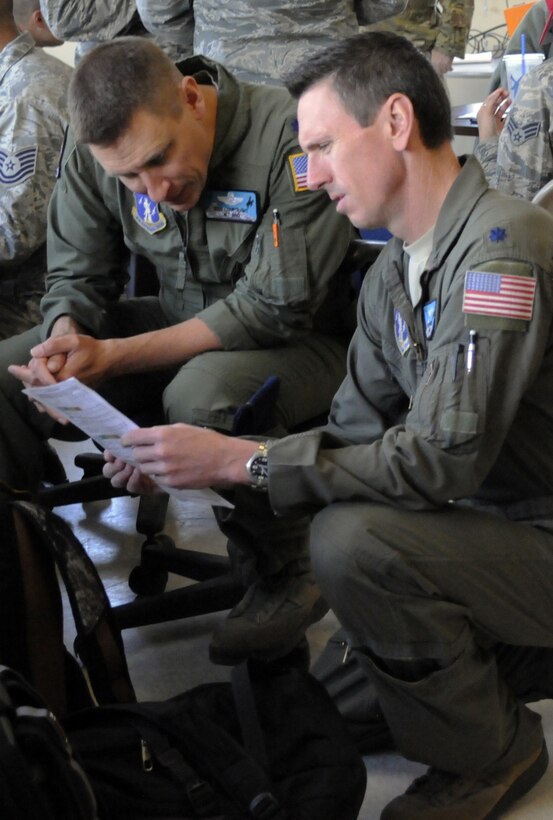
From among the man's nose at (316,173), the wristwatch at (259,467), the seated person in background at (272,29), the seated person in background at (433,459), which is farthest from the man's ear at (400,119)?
the seated person in background at (272,29)

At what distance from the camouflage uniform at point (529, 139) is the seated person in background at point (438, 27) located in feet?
4.75

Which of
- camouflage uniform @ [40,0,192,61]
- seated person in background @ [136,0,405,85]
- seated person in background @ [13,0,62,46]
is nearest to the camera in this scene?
seated person in background @ [136,0,405,85]

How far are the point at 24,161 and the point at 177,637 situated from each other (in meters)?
1.11

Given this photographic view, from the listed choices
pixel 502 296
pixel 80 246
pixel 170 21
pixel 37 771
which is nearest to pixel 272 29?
pixel 170 21

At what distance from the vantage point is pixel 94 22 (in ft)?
10.7

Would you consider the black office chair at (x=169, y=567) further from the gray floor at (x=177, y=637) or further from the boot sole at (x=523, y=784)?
the boot sole at (x=523, y=784)

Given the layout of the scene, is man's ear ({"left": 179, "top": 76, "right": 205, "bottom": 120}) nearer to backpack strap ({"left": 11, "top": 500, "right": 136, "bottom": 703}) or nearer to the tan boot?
backpack strap ({"left": 11, "top": 500, "right": 136, "bottom": 703})

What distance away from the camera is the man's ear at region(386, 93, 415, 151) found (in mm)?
1463

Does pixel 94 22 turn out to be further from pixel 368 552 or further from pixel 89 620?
pixel 368 552

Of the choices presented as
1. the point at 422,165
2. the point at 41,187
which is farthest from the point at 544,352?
the point at 41,187

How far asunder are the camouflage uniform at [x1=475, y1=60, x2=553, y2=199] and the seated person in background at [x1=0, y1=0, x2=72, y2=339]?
1.02 meters

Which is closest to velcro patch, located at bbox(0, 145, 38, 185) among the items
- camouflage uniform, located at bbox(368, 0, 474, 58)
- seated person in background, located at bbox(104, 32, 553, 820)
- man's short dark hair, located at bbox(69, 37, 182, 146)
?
man's short dark hair, located at bbox(69, 37, 182, 146)

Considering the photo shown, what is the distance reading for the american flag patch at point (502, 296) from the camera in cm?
135

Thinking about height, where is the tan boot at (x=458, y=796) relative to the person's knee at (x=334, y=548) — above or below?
below
